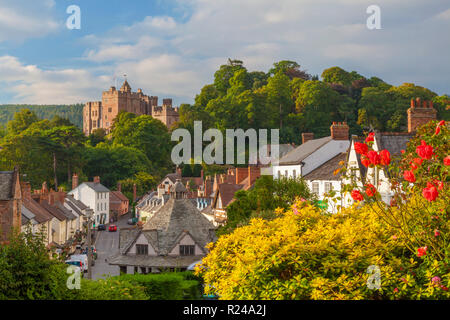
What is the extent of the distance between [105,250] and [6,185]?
2670 centimetres

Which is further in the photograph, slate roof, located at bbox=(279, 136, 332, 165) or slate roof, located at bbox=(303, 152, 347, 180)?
slate roof, located at bbox=(279, 136, 332, 165)

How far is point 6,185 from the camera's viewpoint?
41500mm

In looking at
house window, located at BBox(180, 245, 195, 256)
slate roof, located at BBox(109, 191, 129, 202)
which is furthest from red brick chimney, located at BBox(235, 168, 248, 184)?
slate roof, located at BBox(109, 191, 129, 202)

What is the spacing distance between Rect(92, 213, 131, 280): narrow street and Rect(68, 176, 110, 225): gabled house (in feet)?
11.8

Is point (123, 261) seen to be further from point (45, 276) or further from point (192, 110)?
point (192, 110)

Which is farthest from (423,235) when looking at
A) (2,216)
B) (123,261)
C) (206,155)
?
(206,155)

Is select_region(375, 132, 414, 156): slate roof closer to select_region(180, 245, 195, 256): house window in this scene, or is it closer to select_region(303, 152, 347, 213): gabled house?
Result: select_region(303, 152, 347, 213): gabled house

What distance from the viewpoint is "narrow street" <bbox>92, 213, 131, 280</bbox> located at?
48287 millimetres

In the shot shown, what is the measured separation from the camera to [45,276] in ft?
40.5

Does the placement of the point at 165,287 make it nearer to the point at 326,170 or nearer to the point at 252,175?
the point at 326,170

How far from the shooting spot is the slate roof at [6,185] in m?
40.6

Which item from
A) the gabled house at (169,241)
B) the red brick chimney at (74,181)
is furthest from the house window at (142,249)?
the red brick chimney at (74,181)

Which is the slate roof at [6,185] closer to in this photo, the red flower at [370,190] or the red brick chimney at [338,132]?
the red brick chimney at [338,132]
